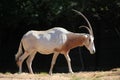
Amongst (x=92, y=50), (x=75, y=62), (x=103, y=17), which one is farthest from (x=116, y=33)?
(x=92, y=50)

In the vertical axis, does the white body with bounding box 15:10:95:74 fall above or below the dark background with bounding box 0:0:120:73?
above

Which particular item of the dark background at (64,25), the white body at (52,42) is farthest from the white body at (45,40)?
the dark background at (64,25)

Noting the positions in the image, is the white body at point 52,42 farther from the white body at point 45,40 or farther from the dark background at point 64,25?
the dark background at point 64,25

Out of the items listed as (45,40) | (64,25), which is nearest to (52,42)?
(45,40)

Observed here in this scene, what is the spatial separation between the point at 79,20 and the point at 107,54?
7.38 ft

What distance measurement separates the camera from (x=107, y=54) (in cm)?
2117

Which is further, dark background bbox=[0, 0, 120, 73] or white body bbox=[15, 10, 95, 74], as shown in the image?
dark background bbox=[0, 0, 120, 73]

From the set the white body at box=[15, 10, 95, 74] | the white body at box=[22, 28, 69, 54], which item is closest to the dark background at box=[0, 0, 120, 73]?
the white body at box=[15, 10, 95, 74]

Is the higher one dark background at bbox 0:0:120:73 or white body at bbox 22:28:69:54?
white body at bbox 22:28:69:54

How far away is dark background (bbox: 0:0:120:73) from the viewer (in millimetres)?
19172

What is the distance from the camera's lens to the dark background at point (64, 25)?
1917 cm

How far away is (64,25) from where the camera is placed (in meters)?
20.8

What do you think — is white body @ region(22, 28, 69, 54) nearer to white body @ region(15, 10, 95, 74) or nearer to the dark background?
white body @ region(15, 10, 95, 74)

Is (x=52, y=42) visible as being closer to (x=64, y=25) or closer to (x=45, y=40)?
(x=45, y=40)
